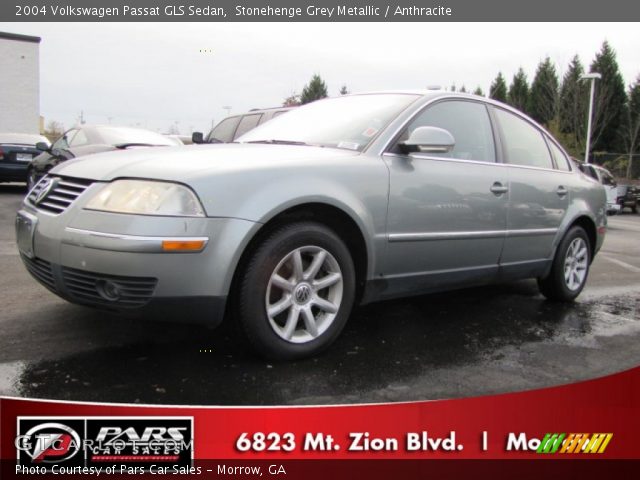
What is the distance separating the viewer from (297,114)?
162 inches

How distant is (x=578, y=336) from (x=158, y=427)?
288cm

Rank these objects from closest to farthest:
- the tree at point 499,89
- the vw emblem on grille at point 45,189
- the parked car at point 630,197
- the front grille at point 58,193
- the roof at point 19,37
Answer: the front grille at point 58,193, the vw emblem on grille at point 45,189, the parked car at point 630,197, the roof at point 19,37, the tree at point 499,89

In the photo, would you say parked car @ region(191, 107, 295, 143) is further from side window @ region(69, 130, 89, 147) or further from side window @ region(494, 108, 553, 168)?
side window @ region(494, 108, 553, 168)

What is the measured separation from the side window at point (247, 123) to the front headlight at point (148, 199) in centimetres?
820

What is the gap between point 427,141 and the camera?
10.8 ft

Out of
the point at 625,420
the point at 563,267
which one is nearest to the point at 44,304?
the point at 625,420

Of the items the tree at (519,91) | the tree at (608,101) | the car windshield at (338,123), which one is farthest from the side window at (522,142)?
Result: the tree at (519,91)

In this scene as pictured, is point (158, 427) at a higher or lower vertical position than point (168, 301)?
lower

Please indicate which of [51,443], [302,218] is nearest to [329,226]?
[302,218]

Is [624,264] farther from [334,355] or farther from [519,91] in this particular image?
[519,91]

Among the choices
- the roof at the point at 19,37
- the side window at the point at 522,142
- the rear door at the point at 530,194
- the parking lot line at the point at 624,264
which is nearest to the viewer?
the rear door at the point at 530,194

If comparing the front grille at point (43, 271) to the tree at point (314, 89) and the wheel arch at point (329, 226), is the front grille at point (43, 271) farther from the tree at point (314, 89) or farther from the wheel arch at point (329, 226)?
the tree at point (314, 89)

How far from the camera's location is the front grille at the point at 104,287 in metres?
2.57

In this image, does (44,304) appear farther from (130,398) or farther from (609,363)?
(609,363)
